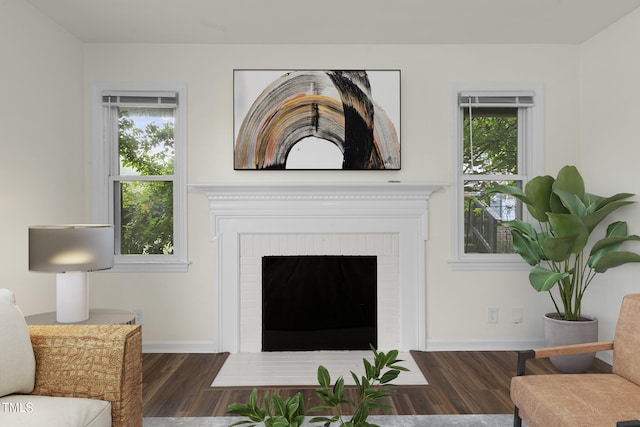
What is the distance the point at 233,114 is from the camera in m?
3.57

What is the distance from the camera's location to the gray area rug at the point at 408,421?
2.41 metres

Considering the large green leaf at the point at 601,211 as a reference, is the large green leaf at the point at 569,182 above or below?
above

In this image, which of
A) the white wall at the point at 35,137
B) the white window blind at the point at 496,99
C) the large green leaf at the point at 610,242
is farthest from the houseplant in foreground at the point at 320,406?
the white window blind at the point at 496,99

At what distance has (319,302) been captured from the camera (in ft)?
12.0

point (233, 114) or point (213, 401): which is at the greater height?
point (233, 114)

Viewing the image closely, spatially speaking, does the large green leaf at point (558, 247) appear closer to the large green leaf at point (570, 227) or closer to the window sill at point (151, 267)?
the large green leaf at point (570, 227)

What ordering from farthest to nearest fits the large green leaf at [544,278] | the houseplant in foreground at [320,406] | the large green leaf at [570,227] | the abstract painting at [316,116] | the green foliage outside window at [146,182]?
the green foliage outside window at [146,182], the abstract painting at [316,116], the large green leaf at [544,278], the large green leaf at [570,227], the houseplant in foreground at [320,406]

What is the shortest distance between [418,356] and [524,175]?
1795 millimetres

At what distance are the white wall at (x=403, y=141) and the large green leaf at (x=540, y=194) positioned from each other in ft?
2.03

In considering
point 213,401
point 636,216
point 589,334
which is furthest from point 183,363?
point 636,216

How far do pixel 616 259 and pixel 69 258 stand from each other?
3515 millimetres

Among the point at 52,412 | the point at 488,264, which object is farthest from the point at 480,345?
the point at 52,412

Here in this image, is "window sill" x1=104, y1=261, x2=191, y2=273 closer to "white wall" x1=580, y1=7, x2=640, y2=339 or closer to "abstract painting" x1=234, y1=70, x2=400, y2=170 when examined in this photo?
"abstract painting" x1=234, y1=70, x2=400, y2=170

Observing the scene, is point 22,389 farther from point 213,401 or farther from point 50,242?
point 213,401
